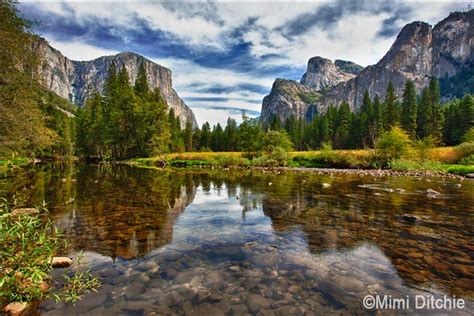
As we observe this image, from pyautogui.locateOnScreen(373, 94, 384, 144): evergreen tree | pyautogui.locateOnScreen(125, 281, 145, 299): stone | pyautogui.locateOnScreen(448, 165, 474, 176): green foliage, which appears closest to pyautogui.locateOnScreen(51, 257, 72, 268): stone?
pyautogui.locateOnScreen(125, 281, 145, 299): stone

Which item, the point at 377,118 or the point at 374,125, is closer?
the point at 374,125

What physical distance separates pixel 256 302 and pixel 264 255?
7.45 ft

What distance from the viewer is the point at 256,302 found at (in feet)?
15.9

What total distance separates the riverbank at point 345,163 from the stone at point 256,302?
32911mm

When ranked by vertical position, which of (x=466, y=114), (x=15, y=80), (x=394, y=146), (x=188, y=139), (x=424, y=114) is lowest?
(x=394, y=146)

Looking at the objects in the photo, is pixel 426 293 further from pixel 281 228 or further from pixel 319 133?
pixel 319 133

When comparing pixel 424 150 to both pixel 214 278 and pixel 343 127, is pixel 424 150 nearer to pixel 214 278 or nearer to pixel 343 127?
pixel 214 278

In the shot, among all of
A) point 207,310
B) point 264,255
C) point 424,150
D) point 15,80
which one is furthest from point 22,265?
point 424,150

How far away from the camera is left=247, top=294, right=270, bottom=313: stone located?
467 centimetres

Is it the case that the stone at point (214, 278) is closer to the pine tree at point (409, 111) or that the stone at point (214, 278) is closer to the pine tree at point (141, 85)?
the pine tree at point (141, 85)

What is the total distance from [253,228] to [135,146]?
58870 mm

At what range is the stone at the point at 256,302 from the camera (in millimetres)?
4671

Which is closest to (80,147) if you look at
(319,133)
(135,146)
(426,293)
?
(135,146)

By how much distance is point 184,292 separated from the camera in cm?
518
